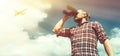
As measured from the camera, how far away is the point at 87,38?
7.97 feet

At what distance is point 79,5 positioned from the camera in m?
3.17

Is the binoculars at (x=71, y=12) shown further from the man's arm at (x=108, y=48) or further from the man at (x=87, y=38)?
the man's arm at (x=108, y=48)

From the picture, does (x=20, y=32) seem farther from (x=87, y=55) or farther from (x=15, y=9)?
(x=87, y=55)

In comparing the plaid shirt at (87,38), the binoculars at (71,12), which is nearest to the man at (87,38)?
the plaid shirt at (87,38)

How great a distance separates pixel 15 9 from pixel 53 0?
41 cm

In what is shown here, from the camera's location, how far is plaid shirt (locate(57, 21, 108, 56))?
94.0 inches

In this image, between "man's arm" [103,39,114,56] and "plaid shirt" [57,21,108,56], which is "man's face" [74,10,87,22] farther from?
"man's arm" [103,39,114,56]

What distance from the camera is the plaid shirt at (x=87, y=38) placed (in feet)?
7.84

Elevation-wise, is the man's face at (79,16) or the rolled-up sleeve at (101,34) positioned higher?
the man's face at (79,16)

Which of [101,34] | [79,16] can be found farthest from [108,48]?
[79,16]

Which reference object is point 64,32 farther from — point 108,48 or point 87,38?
point 108,48

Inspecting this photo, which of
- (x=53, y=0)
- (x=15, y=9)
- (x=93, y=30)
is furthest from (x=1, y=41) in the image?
(x=93, y=30)

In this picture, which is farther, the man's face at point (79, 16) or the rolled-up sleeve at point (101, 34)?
the man's face at point (79, 16)

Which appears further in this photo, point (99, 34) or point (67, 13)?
point (67, 13)
